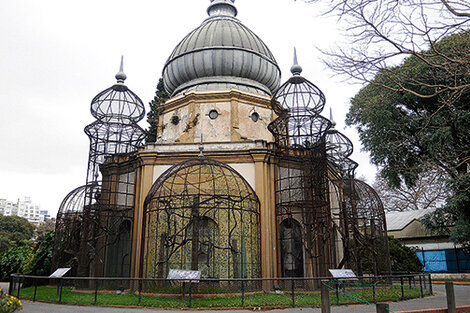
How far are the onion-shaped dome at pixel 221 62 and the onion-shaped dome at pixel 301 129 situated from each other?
404 cm

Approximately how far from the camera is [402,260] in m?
24.5

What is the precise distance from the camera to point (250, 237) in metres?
16.6

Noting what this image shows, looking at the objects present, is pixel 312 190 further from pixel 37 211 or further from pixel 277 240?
pixel 37 211

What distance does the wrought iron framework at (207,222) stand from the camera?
1552cm

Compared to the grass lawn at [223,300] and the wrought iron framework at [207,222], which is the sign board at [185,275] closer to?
the grass lawn at [223,300]

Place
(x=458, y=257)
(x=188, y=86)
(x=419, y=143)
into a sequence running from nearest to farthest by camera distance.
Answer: (x=188, y=86) < (x=419, y=143) < (x=458, y=257)

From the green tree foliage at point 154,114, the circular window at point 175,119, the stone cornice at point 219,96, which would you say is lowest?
the circular window at point 175,119

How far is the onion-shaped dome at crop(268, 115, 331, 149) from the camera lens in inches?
750

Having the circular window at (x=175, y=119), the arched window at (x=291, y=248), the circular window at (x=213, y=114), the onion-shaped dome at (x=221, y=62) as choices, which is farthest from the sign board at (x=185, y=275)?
the onion-shaped dome at (x=221, y=62)

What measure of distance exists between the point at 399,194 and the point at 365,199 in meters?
26.4

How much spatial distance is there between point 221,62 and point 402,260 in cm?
1639

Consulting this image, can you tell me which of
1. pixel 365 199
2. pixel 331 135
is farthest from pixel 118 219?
pixel 331 135

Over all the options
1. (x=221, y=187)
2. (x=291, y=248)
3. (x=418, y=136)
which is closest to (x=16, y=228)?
(x=221, y=187)

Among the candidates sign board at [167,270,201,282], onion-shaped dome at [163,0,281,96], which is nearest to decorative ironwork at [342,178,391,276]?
sign board at [167,270,201,282]
